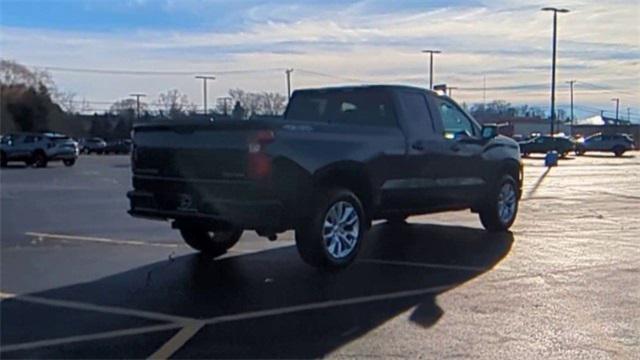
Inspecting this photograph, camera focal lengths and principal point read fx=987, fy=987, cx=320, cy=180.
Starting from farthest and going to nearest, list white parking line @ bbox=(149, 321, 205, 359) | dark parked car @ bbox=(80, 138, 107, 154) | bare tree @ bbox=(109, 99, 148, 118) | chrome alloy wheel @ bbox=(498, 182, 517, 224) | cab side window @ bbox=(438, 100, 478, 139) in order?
bare tree @ bbox=(109, 99, 148, 118) < dark parked car @ bbox=(80, 138, 107, 154) < chrome alloy wheel @ bbox=(498, 182, 517, 224) < cab side window @ bbox=(438, 100, 478, 139) < white parking line @ bbox=(149, 321, 205, 359)

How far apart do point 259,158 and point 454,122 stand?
401cm

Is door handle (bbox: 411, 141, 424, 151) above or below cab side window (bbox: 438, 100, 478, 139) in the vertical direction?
below

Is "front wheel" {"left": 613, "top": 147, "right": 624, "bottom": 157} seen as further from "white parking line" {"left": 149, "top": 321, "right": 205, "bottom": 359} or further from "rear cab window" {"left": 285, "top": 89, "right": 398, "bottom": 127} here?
Result: "white parking line" {"left": 149, "top": 321, "right": 205, "bottom": 359}

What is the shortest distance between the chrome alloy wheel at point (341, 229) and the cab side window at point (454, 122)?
7.68 feet

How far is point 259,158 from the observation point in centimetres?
938

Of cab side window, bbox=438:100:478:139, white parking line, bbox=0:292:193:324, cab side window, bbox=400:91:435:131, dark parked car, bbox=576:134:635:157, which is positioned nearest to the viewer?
white parking line, bbox=0:292:193:324

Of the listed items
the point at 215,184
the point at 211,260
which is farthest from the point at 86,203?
the point at 215,184

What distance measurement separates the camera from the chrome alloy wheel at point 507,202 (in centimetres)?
1357

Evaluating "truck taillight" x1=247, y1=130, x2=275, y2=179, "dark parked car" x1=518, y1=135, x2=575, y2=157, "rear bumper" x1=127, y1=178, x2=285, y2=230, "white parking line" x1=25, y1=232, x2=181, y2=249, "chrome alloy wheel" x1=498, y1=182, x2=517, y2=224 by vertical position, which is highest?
"truck taillight" x1=247, y1=130, x2=275, y2=179

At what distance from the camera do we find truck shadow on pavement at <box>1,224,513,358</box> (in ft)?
22.2

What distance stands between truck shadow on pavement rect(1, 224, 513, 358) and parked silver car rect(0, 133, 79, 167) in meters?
32.6

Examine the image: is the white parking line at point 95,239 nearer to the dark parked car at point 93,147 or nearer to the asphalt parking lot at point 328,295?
the asphalt parking lot at point 328,295

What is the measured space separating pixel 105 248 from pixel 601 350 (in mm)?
6781

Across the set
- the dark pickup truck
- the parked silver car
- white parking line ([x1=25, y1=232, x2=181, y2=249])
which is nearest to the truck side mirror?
the dark pickup truck
